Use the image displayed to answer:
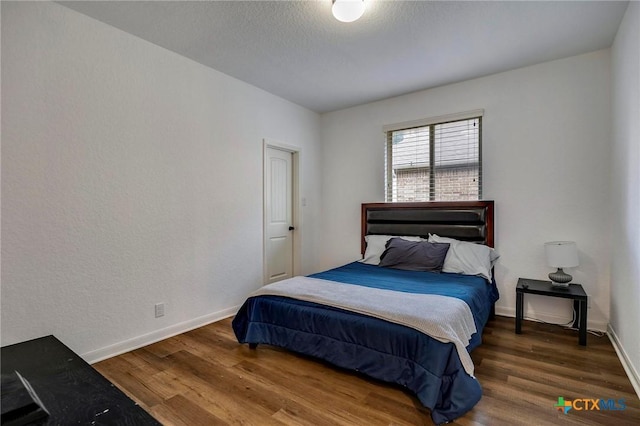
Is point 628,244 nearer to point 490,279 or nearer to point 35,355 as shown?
point 490,279

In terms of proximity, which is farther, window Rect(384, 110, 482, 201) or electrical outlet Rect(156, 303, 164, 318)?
window Rect(384, 110, 482, 201)

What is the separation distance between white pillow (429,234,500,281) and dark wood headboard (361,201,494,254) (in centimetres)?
17

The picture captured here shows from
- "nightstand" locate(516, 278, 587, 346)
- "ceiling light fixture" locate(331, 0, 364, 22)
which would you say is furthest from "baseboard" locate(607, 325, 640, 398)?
"ceiling light fixture" locate(331, 0, 364, 22)

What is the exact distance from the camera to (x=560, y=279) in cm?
294

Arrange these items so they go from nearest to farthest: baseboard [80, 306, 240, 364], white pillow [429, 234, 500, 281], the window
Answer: baseboard [80, 306, 240, 364], white pillow [429, 234, 500, 281], the window

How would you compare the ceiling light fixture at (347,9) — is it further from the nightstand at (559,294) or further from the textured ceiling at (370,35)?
the nightstand at (559,294)

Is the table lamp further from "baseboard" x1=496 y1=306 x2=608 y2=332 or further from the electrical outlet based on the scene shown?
the electrical outlet

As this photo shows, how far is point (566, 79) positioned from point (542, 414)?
306cm

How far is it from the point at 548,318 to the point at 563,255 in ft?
2.58

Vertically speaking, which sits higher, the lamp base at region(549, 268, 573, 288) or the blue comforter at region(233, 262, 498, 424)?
the lamp base at region(549, 268, 573, 288)

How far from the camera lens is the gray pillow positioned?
10.9 ft

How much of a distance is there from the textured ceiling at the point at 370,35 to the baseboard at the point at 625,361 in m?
2.58

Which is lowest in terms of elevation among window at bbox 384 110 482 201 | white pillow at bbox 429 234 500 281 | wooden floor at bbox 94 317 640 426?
wooden floor at bbox 94 317 640 426

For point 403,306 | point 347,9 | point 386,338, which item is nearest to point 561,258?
point 403,306
